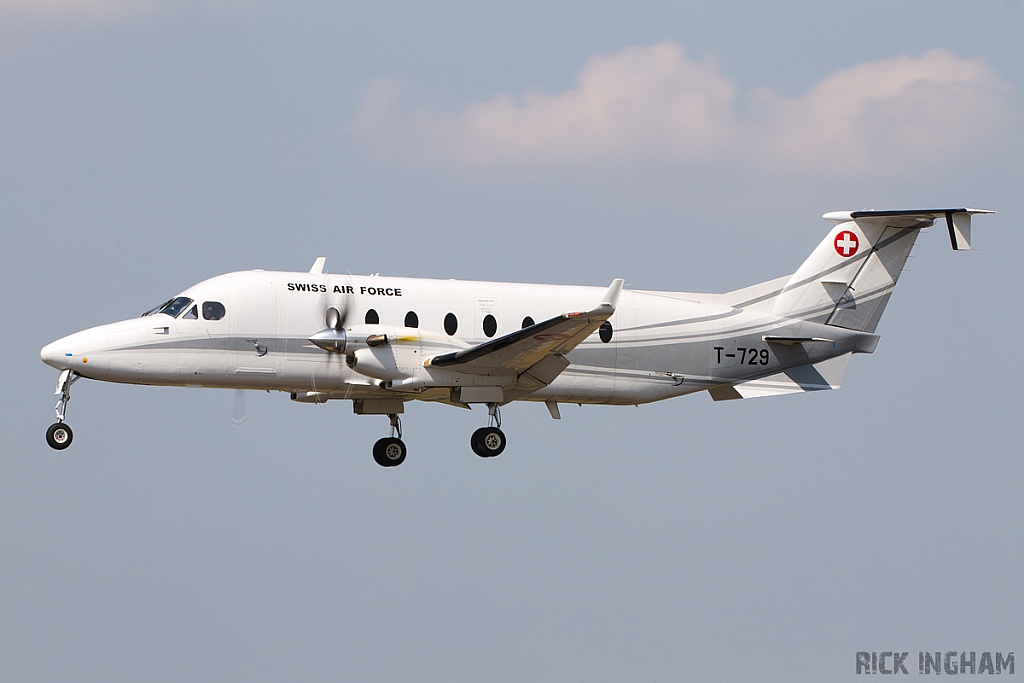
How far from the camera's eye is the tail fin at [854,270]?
2653cm

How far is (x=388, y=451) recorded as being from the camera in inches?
982

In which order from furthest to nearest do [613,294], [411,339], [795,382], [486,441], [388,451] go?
[795,382] < [388,451] < [486,441] < [411,339] < [613,294]

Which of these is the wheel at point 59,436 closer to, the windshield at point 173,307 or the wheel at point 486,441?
the windshield at point 173,307

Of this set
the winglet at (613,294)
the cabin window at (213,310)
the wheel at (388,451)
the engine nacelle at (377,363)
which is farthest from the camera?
the wheel at (388,451)

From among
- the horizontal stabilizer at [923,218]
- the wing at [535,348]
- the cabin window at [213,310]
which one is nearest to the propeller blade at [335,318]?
the wing at [535,348]

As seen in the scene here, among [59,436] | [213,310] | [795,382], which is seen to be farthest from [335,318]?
[795,382]

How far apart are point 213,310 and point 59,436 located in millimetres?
3158

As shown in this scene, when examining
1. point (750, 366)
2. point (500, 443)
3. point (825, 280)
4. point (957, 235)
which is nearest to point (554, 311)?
point (500, 443)

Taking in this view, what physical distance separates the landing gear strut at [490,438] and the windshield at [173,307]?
18.3ft

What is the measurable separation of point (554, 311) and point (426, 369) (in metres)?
2.92

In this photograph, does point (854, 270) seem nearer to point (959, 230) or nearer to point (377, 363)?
point (959, 230)

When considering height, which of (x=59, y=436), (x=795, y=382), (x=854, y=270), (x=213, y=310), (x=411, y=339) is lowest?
(x=59, y=436)

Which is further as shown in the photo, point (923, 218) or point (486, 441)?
point (923, 218)

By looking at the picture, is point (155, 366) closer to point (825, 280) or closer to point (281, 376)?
point (281, 376)
